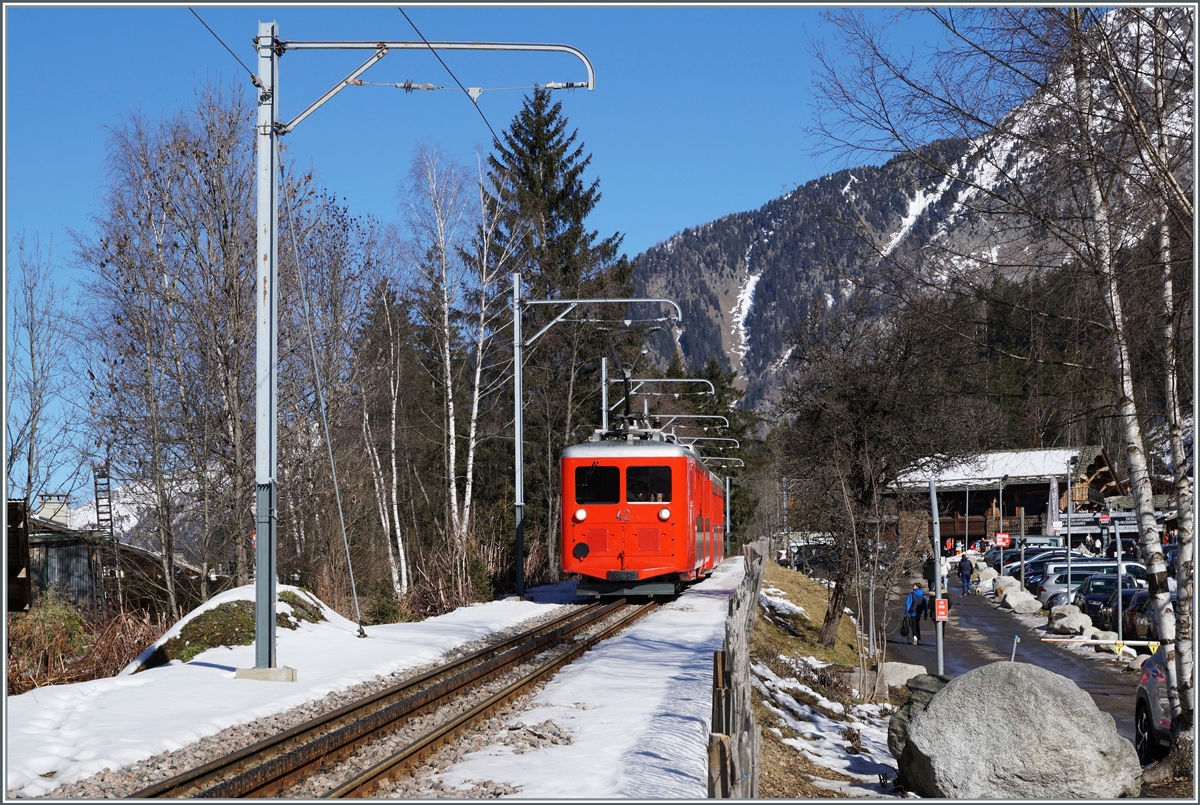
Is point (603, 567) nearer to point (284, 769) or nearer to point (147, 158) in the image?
point (147, 158)

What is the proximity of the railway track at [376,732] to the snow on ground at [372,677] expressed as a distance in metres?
0.46

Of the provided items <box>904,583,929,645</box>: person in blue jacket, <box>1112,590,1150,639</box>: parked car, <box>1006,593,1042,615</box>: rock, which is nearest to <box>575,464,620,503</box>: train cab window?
<box>904,583,929,645</box>: person in blue jacket

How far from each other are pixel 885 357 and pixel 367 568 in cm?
1802

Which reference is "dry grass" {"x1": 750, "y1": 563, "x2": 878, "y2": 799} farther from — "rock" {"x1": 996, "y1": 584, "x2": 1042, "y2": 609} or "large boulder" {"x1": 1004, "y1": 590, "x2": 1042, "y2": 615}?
"rock" {"x1": 996, "y1": 584, "x2": 1042, "y2": 609}

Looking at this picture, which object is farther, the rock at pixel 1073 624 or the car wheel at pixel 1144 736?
the rock at pixel 1073 624

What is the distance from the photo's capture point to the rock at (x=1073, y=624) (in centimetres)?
3158

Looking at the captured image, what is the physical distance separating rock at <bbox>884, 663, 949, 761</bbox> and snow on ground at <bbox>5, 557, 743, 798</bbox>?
1818 mm

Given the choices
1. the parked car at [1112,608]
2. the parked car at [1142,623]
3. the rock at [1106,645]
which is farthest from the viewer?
the parked car at [1112,608]

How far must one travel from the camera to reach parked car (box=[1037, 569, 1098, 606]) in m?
38.5

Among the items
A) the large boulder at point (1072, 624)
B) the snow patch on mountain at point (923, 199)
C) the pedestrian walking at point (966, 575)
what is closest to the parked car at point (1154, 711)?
the snow patch on mountain at point (923, 199)

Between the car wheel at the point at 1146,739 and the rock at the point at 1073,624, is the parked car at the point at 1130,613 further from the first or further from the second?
the car wheel at the point at 1146,739

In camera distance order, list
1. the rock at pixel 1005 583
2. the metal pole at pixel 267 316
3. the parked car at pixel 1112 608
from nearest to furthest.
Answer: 1. the metal pole at pixel 267 316
2. the parked car at pixel 1112 608
3. the rock at pixel 1005 583

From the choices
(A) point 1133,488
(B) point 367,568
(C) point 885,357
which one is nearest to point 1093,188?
(A) point 1133,488

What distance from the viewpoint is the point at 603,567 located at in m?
22.4
